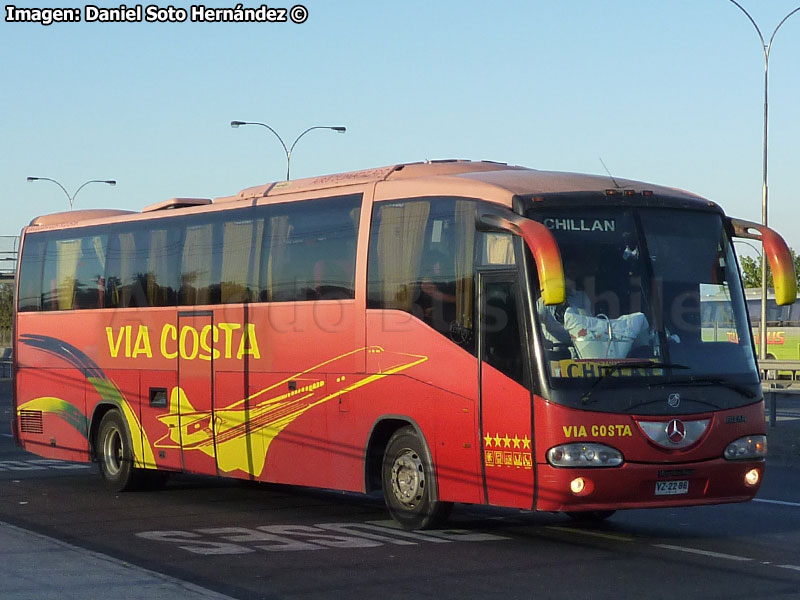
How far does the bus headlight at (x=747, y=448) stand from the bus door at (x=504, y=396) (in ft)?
5.63

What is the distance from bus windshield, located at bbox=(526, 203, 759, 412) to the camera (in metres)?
10.9

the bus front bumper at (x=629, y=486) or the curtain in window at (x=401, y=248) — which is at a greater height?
the curtain in window at (x=401, y=248)

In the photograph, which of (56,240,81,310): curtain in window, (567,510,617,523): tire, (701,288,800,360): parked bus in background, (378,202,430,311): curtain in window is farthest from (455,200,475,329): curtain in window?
(701,288,800,360): parked bus in background

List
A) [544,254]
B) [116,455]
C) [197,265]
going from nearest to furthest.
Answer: [544,254] < [197,265] < [116,455]

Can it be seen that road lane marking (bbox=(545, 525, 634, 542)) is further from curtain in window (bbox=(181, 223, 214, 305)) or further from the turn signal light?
curtain in window (bbox=(181, 223, 214, 305))

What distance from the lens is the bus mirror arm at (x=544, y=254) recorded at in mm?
10109

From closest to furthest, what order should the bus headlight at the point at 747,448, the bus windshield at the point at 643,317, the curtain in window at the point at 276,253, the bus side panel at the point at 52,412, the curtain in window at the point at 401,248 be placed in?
the bus windshield at the point at 643,317 < the bus headlight at the point at 747,448 < the curtain in window at the point at 401,248 < the curtain in window at the point at 276,253 < the bus side panel at the point at 52,412

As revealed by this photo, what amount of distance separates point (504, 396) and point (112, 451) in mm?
7478

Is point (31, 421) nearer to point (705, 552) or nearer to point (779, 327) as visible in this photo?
point (705, 552)

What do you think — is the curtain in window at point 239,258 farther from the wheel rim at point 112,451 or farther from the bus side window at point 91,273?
the wheel rim at point 112,451

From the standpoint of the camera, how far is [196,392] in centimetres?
1553

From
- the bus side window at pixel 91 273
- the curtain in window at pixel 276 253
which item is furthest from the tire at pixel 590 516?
the bus side window at pixel 91 273

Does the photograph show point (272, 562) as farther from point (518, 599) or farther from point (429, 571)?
point (518, 599)

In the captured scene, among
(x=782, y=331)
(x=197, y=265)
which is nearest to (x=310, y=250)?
(x=197, y=265)
